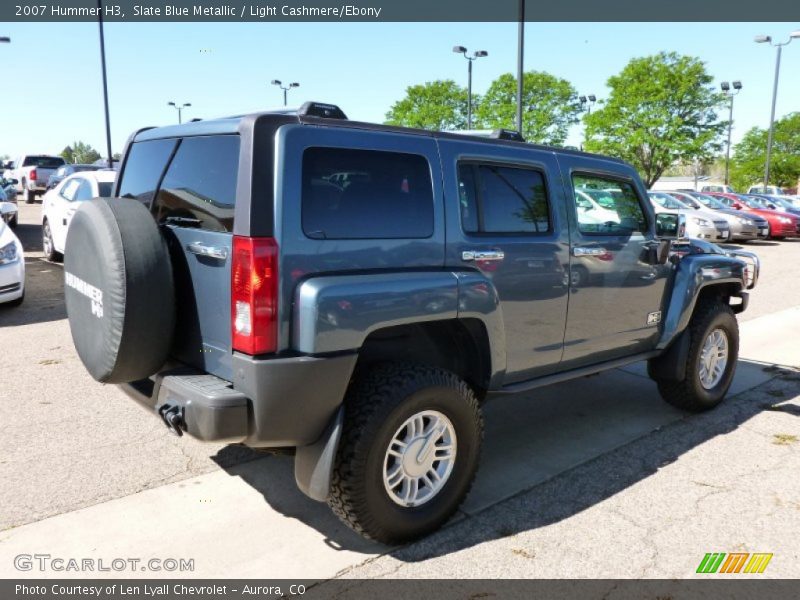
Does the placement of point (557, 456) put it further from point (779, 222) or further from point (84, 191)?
point (779, 222)

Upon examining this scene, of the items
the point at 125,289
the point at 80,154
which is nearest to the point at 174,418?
the point at 125,289

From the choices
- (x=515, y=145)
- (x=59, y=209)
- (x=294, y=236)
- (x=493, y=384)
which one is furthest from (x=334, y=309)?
(x=59, y=209)

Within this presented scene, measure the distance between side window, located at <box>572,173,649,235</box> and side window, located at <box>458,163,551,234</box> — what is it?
0.35 meters

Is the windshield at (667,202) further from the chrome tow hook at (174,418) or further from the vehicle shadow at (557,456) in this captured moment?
the chrome tow hook at (174,418)

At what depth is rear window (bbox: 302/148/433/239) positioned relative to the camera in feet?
9.20

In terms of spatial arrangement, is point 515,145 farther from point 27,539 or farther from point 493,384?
point 27,539

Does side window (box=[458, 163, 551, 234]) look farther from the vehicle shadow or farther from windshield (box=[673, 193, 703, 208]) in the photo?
windshield (box=[673, 193, 703, 208])

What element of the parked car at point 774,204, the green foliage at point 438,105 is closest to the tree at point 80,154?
the green foliage at point 438,105

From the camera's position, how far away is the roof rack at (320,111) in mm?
2957

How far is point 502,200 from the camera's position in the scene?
3.60 metres

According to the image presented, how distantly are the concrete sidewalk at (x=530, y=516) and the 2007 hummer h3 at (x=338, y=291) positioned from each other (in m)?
0.30

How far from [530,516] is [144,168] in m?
2.83

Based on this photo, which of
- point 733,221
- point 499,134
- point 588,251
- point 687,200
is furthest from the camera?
point 687,200
